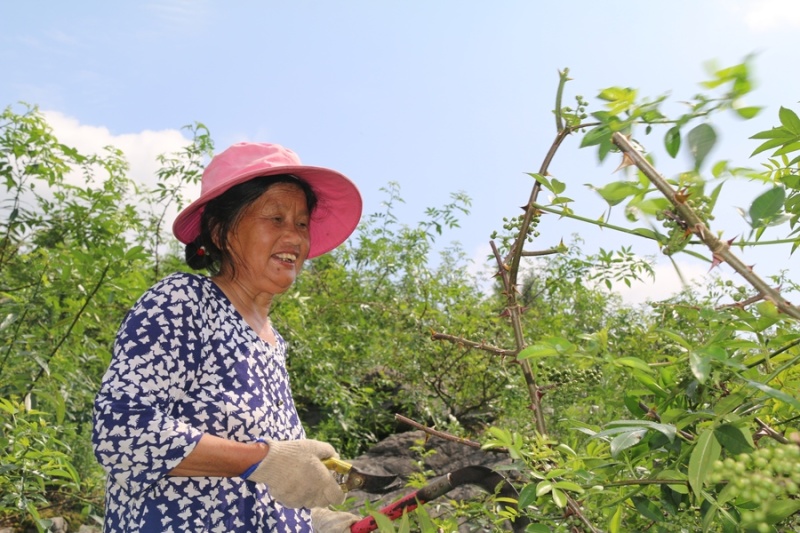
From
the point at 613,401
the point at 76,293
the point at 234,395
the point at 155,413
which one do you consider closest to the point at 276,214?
the point at 234,395

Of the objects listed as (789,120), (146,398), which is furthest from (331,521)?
(789,120)

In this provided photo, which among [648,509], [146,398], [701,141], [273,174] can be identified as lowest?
[648,509]

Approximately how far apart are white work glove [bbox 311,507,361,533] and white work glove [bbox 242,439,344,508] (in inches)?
9.0

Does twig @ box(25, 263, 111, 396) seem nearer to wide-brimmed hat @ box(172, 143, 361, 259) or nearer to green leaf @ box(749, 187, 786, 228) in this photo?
wide-brimmed hat @ box(172, 143, 361, 259)

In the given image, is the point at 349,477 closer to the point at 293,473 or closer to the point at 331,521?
the point at 331,521

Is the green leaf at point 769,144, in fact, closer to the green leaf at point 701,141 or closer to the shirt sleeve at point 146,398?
the green leaf at point 701,141

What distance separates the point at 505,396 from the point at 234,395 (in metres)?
2.77

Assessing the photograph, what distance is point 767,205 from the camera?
46.4 inches

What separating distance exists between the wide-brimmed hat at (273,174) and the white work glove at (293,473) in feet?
2.44

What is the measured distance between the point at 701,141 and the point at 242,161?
144 centimetres

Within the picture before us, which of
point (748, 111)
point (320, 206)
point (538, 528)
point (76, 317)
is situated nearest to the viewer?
point (748, 111)

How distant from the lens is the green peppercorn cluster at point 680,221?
1130mm

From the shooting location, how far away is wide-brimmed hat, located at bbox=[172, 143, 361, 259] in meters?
2.18

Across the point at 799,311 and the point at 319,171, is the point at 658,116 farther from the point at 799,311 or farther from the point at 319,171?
the point at 319,171
